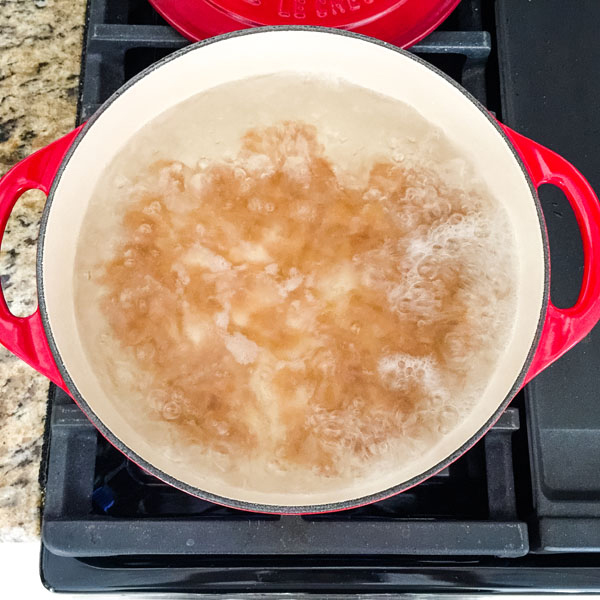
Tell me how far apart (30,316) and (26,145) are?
277 millimetres

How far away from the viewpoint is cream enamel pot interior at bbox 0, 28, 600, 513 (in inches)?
22.8

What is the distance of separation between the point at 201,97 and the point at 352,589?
22.3 inches

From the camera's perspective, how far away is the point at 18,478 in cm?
70

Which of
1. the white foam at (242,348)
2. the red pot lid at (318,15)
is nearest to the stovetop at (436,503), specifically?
the red pot lid at (318,15)

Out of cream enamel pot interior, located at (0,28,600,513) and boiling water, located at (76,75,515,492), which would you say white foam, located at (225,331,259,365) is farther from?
cream enamel pot interior, located at (0,28,600,513)

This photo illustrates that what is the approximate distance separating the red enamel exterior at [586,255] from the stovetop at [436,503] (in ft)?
0.26

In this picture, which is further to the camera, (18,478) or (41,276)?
(18,478)

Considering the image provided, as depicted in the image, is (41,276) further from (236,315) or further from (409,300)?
(409,300)

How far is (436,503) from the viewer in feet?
2.25

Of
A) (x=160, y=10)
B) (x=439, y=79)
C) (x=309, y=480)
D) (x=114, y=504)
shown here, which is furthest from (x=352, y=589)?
(x=160, y=10)

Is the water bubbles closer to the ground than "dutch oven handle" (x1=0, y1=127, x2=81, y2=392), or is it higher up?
closer to the ground

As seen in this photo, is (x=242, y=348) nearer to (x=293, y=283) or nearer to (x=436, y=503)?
(x=293, y=283)

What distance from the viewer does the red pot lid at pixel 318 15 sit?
2.19 feet

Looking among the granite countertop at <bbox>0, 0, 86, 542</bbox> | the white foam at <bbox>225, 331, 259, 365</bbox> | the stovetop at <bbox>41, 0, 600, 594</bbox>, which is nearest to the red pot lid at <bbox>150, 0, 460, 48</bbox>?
the stovetop at <bbox>41, 0, 600, 594</bbox>
